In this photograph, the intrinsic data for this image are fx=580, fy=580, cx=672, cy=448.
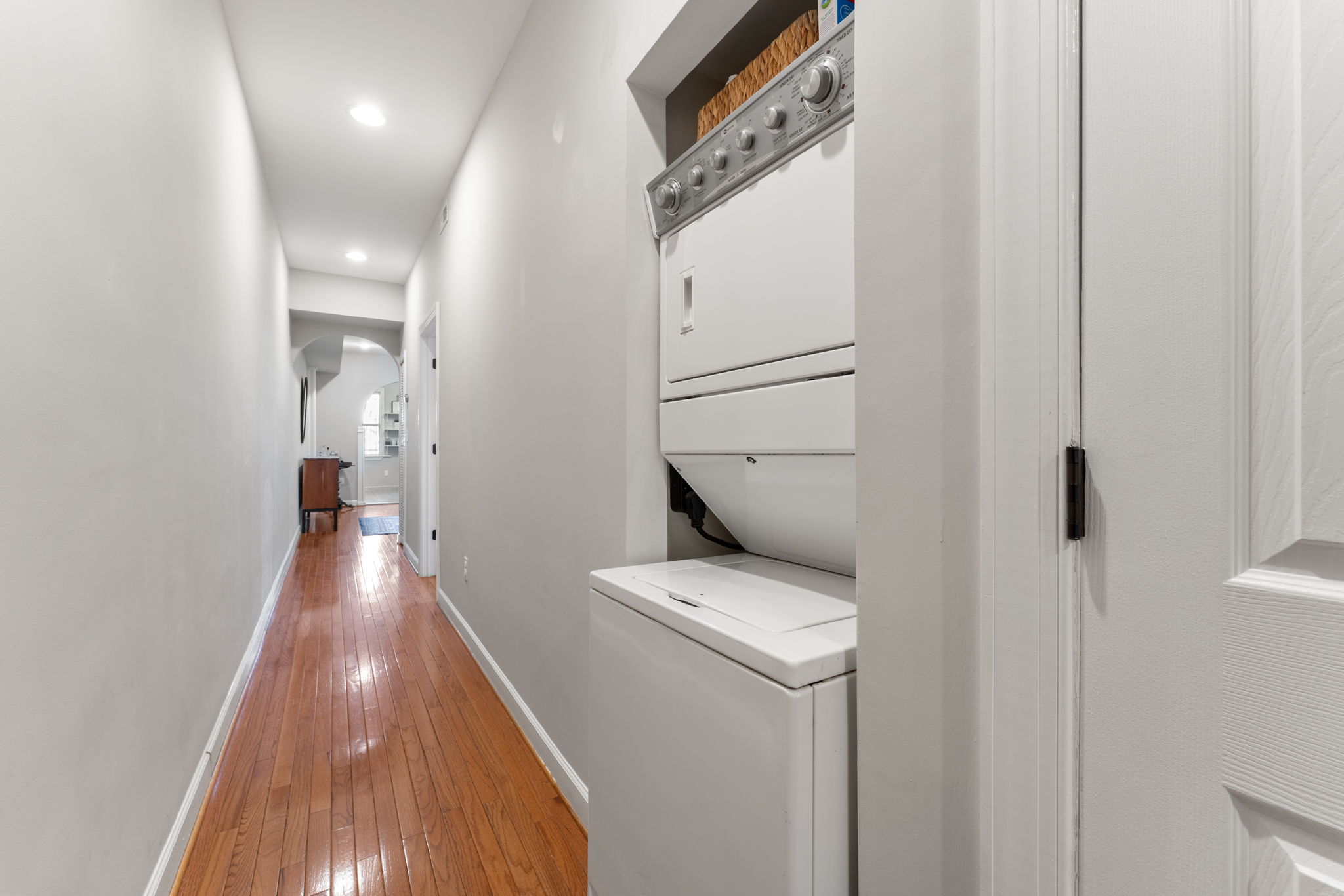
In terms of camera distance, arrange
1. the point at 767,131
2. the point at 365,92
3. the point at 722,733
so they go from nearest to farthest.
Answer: the point at 722,733, the point at 767,131, the point at 365,92

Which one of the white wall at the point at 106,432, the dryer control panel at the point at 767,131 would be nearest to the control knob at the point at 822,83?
the dryer control panel at the point at 767,131

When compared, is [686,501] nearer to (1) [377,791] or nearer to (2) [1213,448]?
(2) [1213,448]

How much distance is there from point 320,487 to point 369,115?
5.72m

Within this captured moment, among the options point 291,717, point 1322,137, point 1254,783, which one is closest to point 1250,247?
point 1322,137

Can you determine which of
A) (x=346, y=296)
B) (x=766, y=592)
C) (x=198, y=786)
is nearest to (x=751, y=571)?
(x=766, y=592)

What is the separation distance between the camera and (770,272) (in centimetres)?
106

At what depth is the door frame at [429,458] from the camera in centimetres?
458

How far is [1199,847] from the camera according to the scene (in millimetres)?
461

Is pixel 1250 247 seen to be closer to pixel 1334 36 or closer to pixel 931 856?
pixel 1334 36

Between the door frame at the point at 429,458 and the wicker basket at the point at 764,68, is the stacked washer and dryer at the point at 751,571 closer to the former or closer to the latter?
A: the wicker basket at the point at 764,68

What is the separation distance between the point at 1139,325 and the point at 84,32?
1.67 metres

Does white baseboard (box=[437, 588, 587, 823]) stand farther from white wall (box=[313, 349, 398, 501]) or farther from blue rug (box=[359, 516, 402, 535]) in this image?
white wall (box=[313, 349, 398, 501])

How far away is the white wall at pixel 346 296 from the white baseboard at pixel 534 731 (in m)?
3.70

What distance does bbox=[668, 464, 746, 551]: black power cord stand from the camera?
4.91 ft
